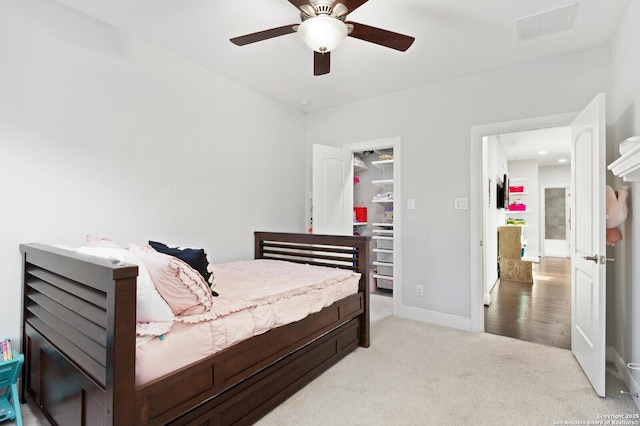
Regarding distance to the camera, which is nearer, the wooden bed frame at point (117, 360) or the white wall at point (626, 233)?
the wooden bed frame at point (117, 360)

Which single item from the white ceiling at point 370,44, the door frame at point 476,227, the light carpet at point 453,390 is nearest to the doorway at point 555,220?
the door frame at point 476,227

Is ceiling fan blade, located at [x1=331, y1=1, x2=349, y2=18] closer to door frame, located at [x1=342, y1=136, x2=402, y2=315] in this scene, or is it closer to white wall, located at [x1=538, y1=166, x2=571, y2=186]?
door frame, located at [x1=342, y1=136, x2=402, y2=315]

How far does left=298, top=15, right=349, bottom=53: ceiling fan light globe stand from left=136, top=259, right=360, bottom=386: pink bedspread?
1.48m

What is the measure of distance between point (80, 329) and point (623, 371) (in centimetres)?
324

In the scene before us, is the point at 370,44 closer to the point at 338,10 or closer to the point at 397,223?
the point at 338,10

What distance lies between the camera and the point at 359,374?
2.24m

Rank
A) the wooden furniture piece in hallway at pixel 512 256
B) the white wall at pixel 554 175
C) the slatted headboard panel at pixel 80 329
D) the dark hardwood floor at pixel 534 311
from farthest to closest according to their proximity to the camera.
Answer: the white wall at pixel 554 175, the wooden furniture piece in hallway at pixel 512 256, the dark hardwood floor at pixel 534 311, the slatted headboard panel at pixel 80 329

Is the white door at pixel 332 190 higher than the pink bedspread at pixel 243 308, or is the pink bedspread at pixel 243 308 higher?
the white door at pixel 332 190

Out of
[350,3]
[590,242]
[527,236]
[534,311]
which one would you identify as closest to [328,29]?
[350,3]

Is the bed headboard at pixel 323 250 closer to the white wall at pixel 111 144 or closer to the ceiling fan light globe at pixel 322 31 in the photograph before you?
the white wall at pixel 111 144

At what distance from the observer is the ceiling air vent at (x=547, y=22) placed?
2.18 meters

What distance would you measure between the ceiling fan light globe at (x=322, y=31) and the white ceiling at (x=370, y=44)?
474mm


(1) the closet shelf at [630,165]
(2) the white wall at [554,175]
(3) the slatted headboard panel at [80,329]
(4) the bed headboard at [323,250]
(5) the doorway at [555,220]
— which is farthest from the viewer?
(5) the doorway at [555,220]

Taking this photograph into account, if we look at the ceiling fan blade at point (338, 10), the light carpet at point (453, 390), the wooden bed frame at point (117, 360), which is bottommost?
the light carpet at point (453, 390)
